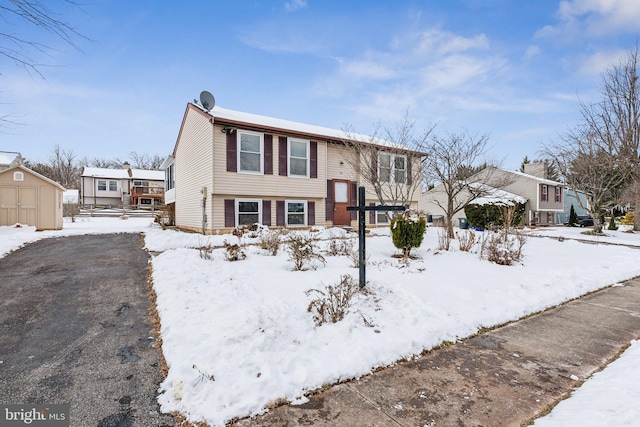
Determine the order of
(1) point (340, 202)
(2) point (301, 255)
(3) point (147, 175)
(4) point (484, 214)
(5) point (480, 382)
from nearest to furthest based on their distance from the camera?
(5) point (480, 382) < (2) point (301, 255) < (1) point (340, 202) < (4) point (484, 214) < (3) point (147, 175)

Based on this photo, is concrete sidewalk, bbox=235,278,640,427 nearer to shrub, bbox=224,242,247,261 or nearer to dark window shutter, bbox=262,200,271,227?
shrub, bbox=224,242,247,261

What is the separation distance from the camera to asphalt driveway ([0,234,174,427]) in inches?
93.7

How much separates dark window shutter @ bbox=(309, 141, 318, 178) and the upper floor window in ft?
0.77

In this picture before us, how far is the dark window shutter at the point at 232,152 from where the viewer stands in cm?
1236

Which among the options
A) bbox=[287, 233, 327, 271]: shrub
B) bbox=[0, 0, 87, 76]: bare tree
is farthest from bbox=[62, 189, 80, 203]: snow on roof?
bbox=[287, 233, 327, 271]: shrub

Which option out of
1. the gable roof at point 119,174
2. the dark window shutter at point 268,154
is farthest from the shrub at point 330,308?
the gable roof at point 119,174

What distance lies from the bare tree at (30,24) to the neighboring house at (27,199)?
13.4 metres

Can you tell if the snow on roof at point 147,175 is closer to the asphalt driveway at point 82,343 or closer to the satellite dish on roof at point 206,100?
the satellite dish on roof at point 206,100

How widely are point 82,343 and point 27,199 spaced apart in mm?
15115

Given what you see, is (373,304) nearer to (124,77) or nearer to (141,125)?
(124,77)

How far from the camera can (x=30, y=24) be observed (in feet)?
11.2

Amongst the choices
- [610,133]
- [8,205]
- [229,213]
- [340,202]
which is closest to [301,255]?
[229,213]

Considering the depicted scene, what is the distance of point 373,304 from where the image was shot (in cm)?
400

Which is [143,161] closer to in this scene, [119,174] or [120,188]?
[119,174]
